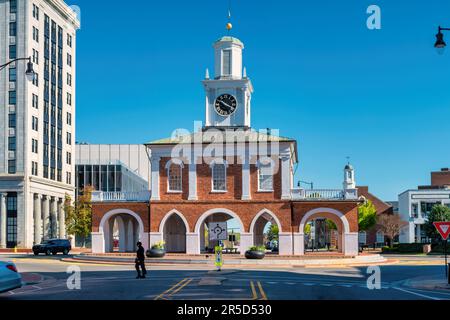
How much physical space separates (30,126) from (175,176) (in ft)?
134

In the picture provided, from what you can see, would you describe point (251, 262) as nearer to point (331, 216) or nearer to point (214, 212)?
point (214, 212)

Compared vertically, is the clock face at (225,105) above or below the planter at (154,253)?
above

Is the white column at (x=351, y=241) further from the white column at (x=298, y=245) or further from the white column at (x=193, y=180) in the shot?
the white column at (x=193, y=180)

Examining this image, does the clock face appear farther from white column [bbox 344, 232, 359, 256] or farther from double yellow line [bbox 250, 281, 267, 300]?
double yellow line [bbox 250, 281, 267, 300]

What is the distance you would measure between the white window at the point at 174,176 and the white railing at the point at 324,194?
9285 mm

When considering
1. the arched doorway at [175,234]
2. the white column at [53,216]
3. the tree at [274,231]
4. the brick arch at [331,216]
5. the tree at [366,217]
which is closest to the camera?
the brick arch at [331,216]

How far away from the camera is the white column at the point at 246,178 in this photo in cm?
5550

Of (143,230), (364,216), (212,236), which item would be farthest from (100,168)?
(212,236)

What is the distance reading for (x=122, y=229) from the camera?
62.1 metres

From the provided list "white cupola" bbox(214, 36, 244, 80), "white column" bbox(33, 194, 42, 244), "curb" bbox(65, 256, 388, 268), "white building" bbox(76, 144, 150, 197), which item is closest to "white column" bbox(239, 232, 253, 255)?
"curb" bbox(65, 256, 388, 268)

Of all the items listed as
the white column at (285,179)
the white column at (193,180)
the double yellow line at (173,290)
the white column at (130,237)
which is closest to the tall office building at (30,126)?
the white column at (130,237)

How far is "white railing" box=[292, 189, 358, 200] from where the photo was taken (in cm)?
5497

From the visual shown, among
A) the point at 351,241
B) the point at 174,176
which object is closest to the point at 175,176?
the point at 174,176

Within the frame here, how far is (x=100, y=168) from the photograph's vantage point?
11700 centimetres
